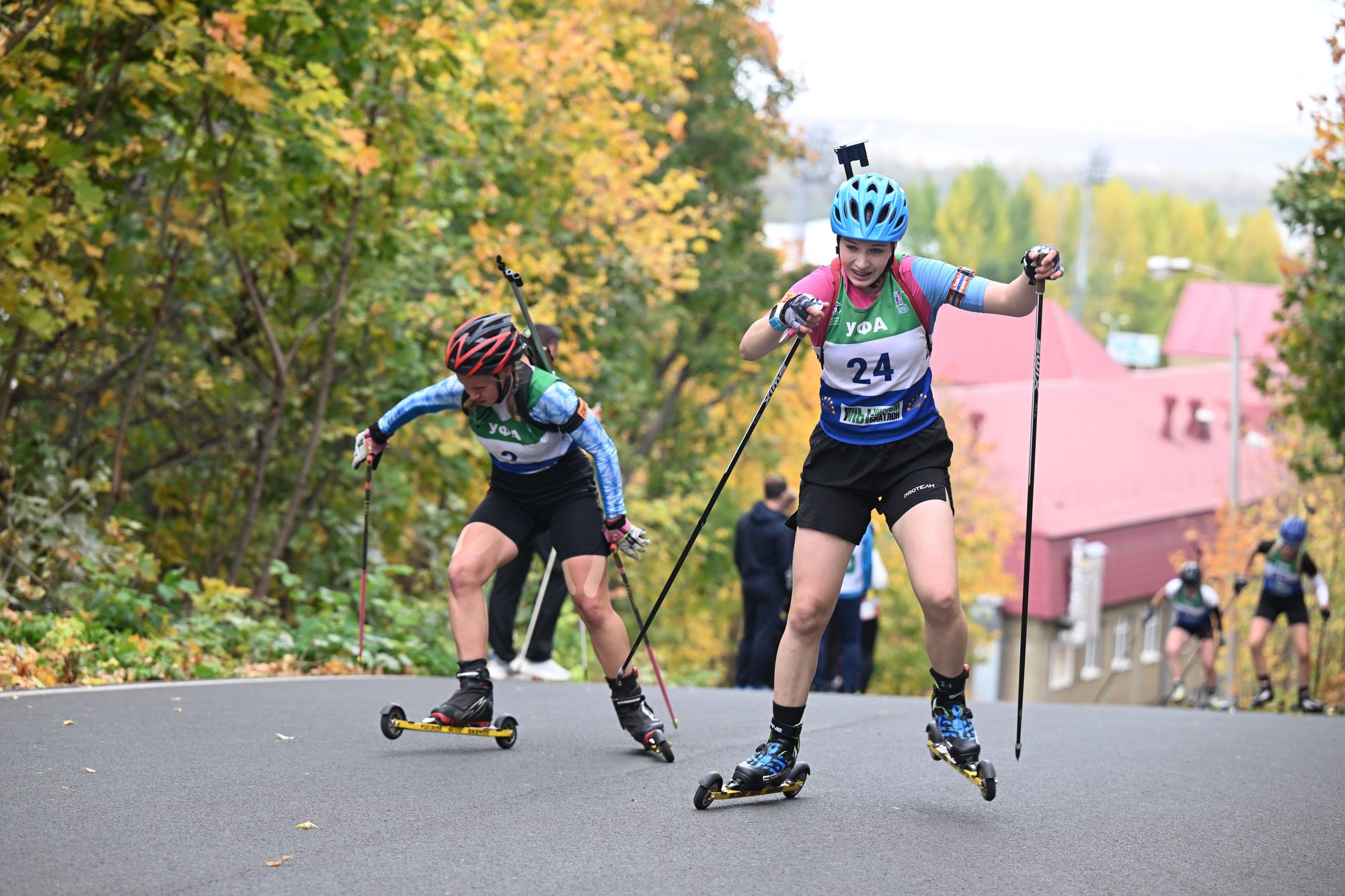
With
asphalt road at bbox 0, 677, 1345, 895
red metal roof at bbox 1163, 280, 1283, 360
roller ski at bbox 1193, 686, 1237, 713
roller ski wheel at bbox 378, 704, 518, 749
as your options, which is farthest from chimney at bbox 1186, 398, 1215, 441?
roller ski wheel at bbox 378, 704, 518, 749

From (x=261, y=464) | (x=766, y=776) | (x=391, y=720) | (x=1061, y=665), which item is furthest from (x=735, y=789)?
(x=1061, y=665)

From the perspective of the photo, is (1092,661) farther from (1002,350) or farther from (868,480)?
(868,480)

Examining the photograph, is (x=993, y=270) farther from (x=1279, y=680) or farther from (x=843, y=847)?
(x=843, y=847)

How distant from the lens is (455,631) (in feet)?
22.6

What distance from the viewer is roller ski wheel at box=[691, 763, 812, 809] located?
5.52 m

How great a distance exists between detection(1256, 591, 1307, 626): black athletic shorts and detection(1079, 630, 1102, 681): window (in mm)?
40935

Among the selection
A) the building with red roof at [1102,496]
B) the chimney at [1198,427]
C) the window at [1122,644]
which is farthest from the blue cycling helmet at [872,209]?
the chimney at [1198,427]

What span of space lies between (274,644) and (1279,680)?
1273 inches

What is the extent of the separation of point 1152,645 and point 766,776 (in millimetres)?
58354

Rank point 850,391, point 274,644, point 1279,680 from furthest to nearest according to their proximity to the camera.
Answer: point 1279,680, point 274,644, point 850,391

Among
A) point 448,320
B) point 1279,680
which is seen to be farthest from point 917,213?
point 448,320

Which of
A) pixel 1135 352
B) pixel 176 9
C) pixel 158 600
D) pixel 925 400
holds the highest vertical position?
pixel 176 9

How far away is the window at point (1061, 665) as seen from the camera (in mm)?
53906

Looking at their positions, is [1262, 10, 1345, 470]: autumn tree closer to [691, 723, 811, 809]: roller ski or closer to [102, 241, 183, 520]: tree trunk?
[102, 241, 183, 520]: tree trunk
